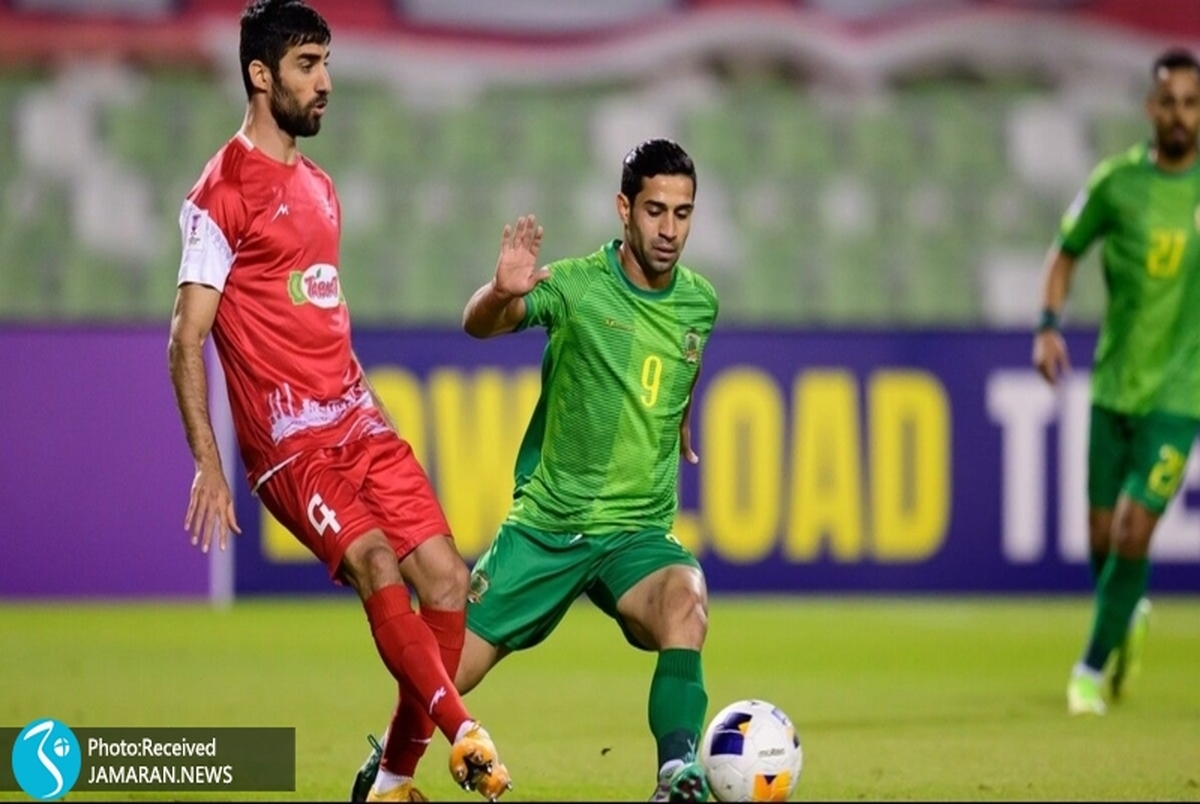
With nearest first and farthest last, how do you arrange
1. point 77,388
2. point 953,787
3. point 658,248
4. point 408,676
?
point 408,676 < point 658,248 < point 953,787 < point 77,388

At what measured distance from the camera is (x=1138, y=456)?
7.98 m

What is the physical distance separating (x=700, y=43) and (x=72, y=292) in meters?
4.37

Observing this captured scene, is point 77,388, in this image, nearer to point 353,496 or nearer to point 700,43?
point 700,43

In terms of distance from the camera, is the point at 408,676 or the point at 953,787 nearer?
the point at 408,676

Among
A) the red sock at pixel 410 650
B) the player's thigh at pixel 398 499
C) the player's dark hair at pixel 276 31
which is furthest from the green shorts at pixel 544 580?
the player's dark hair at pixel 276 31

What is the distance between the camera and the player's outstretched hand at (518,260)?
545 centimetres

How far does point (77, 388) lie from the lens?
11.5 meters

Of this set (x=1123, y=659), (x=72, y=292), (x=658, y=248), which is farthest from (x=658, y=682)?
(x=72, y=292)

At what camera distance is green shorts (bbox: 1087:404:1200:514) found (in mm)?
7910

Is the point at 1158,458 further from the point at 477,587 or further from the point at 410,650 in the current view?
the point at 410,650

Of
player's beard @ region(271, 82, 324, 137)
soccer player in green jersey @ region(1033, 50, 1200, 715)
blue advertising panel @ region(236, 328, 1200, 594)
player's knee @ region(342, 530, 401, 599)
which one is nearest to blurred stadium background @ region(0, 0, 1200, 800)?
blue advertising panel @ region(236, 328, 1200, 594)

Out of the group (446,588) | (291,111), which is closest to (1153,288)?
(446,588)

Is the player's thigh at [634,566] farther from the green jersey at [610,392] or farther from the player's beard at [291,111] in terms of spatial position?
the player's beard at [291,111]

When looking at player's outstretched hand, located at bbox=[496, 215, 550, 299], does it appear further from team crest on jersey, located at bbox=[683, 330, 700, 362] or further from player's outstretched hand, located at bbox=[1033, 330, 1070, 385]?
player's outstretched hand, located at bbox=[1033, 330, 1070, 385]
